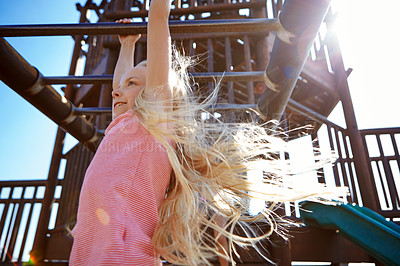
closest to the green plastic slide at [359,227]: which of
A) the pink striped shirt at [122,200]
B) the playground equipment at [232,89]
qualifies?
the playground equipment at [232,89]

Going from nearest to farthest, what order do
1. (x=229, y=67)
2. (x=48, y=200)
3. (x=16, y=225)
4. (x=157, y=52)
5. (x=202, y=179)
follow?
(x=157, y=52) < (x=202, y=179) < (x=48, y=200) < (x=229, y=67) < (x=16, y=225)

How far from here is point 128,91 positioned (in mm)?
1391

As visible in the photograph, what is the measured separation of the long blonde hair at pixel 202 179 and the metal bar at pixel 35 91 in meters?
0.79

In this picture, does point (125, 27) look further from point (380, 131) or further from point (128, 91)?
point (380, 131)

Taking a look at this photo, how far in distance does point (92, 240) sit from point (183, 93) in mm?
820

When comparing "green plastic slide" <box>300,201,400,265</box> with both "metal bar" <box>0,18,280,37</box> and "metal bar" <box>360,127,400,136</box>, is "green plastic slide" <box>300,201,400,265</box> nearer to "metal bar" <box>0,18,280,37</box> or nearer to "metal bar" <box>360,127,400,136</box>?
"metal bar" <box>0,18,280,37</box>

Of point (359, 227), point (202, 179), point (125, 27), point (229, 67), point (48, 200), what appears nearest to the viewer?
point (202, 179)

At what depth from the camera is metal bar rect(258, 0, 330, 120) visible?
1218mm

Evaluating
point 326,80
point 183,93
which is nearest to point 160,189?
point 183,93

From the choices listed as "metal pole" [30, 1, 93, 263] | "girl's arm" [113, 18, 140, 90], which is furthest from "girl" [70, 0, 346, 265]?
"metal pole" [30, 1, 93, 263]

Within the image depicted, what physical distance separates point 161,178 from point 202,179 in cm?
24

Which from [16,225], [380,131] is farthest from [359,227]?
[16,225]

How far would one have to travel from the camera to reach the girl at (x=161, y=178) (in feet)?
3.18

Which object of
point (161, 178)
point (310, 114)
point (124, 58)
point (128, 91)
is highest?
point (310, 114)
